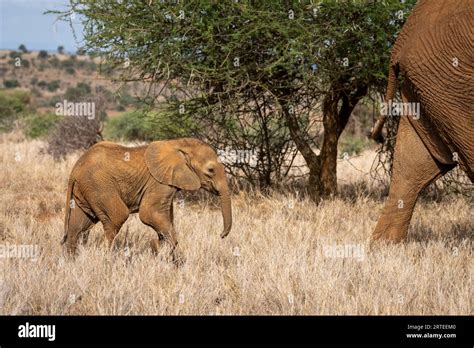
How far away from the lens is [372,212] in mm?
8789

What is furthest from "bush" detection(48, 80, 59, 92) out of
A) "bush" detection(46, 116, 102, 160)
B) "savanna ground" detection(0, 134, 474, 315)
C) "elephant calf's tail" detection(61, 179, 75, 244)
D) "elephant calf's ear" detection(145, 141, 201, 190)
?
"elephant calf's ear" detection(145, 141, 201, 190)

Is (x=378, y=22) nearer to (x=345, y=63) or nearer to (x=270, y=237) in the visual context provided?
(x=345, y=63)

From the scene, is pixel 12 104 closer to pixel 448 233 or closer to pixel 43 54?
pixel 448 233

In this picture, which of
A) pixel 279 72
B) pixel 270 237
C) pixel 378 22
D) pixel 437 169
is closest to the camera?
pixel 437 169

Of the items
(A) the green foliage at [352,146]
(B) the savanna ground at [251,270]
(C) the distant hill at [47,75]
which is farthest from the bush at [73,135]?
(C) the distant hill at [47,75]

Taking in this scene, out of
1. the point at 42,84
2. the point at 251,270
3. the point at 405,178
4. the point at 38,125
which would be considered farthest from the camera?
the point at 42,84

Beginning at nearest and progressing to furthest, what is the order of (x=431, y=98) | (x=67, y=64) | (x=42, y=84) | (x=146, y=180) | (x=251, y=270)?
(x=251, y=270) → (x=431, y=98) → (x=146, y=180) → (x=42, y=84) → (x=67, y=64)

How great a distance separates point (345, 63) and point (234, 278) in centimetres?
420

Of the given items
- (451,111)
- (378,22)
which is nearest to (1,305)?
(451,111)

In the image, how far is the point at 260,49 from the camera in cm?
921

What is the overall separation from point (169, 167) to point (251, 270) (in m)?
1.12

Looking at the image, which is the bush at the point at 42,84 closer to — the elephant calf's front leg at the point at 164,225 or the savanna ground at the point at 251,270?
the savanna ground at the point at 251,270

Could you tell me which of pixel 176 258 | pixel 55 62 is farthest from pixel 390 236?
pixel 55 62

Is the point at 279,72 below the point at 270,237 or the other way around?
the other way around
